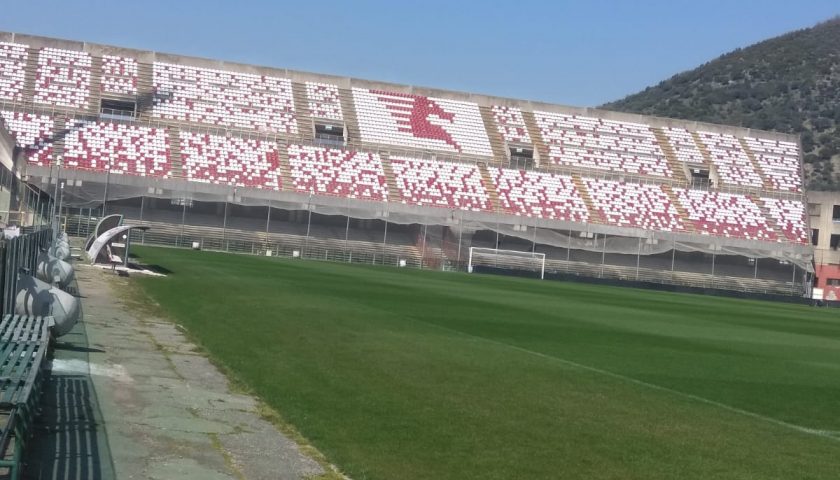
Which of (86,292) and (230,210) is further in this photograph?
(230,210)

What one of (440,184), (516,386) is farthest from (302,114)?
(516,386)

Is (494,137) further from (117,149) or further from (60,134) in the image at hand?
(60,134)

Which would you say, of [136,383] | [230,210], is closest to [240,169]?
[230,210]

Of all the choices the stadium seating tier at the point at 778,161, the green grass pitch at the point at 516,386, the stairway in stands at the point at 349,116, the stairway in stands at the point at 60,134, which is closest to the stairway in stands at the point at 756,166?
the stadium seating tier at the point at 778,161

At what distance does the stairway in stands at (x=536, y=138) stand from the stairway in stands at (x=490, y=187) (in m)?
4.57

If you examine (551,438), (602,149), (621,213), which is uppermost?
(602,149)

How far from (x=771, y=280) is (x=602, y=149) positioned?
15.6 meters

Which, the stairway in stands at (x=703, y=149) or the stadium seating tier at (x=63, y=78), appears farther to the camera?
the stairway in stands at (x=703, y=149)

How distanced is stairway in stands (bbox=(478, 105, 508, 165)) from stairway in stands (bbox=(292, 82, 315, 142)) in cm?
1229

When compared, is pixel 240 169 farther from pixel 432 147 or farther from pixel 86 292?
pixel 86 292

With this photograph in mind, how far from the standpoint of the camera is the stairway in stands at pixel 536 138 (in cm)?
7149

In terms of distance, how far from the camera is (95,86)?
64.9 metres

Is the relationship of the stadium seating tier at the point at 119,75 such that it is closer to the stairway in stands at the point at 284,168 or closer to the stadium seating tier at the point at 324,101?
the stairway in stands at the point at 284,168

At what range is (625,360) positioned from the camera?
1723 centimetres
